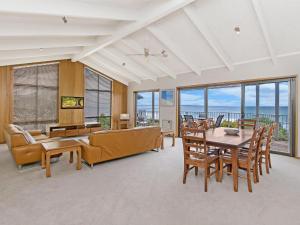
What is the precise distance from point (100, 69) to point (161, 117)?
3.72 meters

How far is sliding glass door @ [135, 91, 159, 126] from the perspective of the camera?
866cm

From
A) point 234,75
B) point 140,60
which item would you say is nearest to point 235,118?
point 234,75

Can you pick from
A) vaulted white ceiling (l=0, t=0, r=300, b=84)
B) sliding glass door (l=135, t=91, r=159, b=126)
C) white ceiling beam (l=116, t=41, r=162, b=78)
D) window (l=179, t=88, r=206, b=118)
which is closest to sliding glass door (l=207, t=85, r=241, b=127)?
window (l=179, t=88, r=206, b=118)

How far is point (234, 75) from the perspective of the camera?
5.61 meters

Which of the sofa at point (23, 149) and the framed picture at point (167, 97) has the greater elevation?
the framed picture at point (167, 97)

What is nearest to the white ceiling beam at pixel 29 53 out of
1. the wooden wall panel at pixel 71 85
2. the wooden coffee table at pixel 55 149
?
the wooden wall panel at pixel 71 85

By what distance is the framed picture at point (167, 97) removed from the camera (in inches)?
297

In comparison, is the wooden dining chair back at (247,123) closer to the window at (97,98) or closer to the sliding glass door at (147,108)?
the sliding glass door at (147,108)

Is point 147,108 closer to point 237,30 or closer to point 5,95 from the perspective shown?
point 5,95

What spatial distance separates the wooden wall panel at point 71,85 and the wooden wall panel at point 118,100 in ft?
5.57

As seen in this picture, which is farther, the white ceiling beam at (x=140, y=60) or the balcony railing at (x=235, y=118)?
the white ceiling beam at (x=140, y=60)

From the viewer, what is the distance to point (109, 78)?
29.7 feet

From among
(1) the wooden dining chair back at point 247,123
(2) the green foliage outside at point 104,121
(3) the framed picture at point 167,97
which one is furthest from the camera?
(2) the green foliage outside at point 104,121

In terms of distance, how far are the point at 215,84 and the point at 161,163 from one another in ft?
11.9
